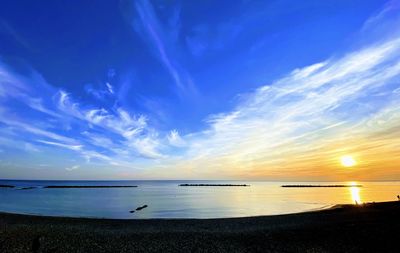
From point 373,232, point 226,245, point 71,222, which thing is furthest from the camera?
point 71,222

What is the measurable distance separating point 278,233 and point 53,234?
17076 millimetres

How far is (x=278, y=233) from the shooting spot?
22.4m

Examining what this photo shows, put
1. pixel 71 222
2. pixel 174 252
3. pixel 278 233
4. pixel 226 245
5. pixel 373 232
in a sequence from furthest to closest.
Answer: pixel 71 222 < pixel 278 233 < pixel 373 232 < pixel 226 245 < pixel 174 252

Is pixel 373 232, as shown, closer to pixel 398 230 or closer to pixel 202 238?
pixel 398 230

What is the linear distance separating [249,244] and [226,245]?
148cm

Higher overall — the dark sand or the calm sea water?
the calm sea water

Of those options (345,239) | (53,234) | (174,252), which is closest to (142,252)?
(174,252)

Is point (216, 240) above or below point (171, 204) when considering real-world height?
below

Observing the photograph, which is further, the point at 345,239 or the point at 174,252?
the point at 345,239

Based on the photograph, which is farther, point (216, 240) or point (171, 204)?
point (171, 204)

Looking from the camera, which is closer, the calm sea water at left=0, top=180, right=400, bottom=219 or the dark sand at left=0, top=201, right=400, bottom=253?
the dark sand at left=0, top=201, right=400, bottom=253

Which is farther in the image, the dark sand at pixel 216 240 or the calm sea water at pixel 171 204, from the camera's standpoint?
the calm sea water at pixel 171 204

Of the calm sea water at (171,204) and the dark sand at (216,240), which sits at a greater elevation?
the calm sea water at (171,204)

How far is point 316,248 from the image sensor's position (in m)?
17.7
